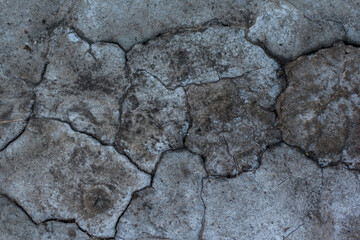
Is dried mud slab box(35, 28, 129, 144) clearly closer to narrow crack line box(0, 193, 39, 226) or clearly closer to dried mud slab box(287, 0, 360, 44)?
narrow crack line box(0, 193, 39, 226)

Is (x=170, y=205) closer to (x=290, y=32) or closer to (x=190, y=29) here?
(x=190, y=29)

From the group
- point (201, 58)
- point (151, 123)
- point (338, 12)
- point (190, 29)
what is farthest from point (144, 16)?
point (338, 12)

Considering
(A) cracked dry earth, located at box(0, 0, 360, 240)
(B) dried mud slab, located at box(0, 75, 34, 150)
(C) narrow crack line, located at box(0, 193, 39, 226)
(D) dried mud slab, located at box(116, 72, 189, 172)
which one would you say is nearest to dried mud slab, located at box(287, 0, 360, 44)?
(A) cracked dry earth, located at box(0, 0, 360, 240)

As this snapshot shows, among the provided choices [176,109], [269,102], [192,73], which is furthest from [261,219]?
[192,73]

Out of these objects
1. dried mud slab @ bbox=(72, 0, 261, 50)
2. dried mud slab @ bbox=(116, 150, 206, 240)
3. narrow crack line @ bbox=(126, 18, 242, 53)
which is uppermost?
dried mud slab @ bbox=(72, 0, 261, 50)

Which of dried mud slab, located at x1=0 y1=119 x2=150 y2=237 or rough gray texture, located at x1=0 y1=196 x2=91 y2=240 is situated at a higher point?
dried mud slab, located at x1=0 y1=119 x2=150 y2=237

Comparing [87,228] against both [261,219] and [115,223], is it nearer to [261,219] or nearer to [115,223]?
[115,223]

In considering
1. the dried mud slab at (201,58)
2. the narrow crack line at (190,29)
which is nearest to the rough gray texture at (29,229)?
the dried mud slab at (201,58)

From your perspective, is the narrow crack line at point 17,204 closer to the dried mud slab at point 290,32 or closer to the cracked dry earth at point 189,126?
the cracked dry earth at point 189,126
